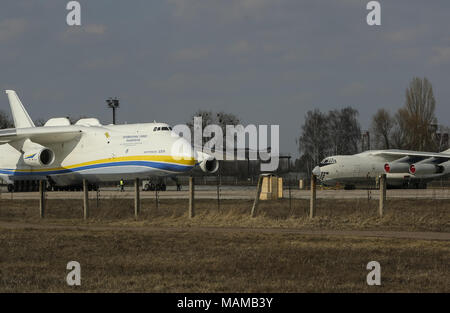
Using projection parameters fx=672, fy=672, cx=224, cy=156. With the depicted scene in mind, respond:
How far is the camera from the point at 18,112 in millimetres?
55000

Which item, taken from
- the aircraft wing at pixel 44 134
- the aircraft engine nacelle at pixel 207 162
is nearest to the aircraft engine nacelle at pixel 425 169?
the aircraft engine nacelle at pixel 207 162

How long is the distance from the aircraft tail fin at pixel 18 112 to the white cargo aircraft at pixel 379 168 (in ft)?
Result: 77.0

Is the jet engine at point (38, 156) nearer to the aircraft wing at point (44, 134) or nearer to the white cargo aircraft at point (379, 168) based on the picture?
the aircraft wing at point (44, 134)

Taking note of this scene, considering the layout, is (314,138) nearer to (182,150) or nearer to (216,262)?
(182,150)

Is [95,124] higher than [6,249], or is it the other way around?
[95,124]

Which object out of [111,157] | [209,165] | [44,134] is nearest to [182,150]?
[209,165]

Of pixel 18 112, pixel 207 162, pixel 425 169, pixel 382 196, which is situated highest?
pixel 18 112

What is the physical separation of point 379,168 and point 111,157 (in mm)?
21949

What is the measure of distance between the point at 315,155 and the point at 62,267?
99.2 metres

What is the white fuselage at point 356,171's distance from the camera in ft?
171

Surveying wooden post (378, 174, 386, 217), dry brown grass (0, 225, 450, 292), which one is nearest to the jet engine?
dry brown grass (0, 225, 450, 292)

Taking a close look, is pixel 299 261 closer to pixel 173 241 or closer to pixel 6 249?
pixel 173 241
